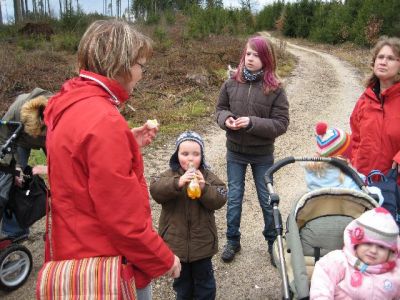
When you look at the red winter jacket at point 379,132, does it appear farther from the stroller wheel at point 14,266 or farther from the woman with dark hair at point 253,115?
the stroller wheel at point 14,266

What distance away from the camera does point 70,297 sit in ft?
5.98

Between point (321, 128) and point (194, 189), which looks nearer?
point (194, 189)

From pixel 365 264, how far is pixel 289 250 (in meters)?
0.44

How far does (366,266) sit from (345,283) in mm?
155

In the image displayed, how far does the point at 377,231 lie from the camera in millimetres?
2256

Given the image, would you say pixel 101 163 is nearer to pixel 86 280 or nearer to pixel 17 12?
pixel 86 280

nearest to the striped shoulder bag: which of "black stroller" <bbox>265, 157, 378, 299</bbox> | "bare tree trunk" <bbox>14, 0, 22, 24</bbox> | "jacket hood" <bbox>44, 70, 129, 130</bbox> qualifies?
"jacket hood" <bbox>44, 70, 129, 130</bbox>

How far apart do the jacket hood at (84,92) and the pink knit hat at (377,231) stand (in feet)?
5.04

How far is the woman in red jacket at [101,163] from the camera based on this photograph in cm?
166

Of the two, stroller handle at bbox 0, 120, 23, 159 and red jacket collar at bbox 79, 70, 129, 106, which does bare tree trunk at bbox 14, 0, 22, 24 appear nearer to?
stroller handle at bbox 0, 120, 23, 159

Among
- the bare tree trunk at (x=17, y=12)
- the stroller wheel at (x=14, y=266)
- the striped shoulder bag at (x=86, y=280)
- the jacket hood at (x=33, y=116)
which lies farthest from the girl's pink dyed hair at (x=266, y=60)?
the bare tree trunk at (x=17, y=12)

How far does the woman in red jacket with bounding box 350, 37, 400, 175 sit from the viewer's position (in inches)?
125

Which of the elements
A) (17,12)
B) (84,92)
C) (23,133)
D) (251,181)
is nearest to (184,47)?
(251,181)

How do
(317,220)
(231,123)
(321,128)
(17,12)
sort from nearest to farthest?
1. (317,220)
2. (321,128)
3. (231,123)
4. (17,12)
